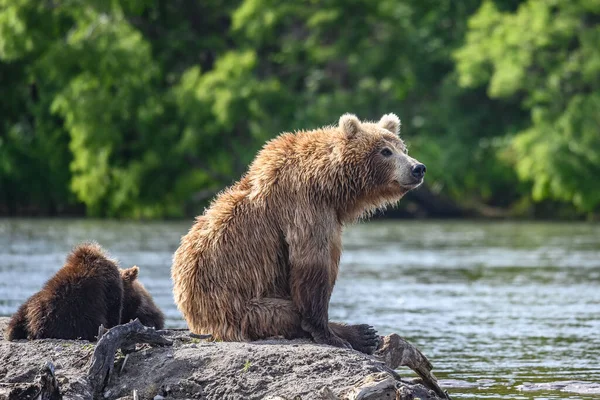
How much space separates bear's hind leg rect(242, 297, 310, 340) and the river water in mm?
1517

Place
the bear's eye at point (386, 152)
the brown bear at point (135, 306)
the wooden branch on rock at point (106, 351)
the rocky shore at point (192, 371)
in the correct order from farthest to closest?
1. the brown bear at point (135, 306)
2. the bear's eye at point (386, 152)
3. the wooden branch on rock at point (106, 351)
4. the rocky shore at point (192, 371)

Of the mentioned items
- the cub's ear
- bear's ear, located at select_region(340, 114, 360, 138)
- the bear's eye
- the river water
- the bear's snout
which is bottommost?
the river water

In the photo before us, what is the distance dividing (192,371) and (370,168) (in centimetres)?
198

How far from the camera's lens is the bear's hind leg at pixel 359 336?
8.75 metres

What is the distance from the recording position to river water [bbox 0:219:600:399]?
424 inches

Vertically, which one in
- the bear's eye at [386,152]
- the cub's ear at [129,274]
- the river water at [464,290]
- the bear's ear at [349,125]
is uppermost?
the bear's ear at [349,125]

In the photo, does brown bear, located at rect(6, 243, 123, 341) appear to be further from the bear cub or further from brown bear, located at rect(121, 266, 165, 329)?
brown bear, located at rect(121, 266, 165, 329)

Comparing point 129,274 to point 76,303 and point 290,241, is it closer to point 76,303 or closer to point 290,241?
point 76,303

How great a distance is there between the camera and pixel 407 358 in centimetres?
870

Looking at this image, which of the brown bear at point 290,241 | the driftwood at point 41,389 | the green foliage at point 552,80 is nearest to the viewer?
the driftwood at point 41,389

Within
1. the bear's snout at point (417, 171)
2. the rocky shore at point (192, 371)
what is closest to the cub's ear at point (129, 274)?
the rocky shore at point (192, 371)

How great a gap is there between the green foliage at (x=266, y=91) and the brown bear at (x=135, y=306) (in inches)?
1113

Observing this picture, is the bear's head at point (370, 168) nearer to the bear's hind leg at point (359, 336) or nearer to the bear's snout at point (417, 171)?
the bear's snout at point (417, 171)

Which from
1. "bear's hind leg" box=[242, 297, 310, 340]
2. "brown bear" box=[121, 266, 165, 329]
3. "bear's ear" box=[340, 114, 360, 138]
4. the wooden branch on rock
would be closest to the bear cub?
"brown bear" box=[121, 266, 165, 329]
